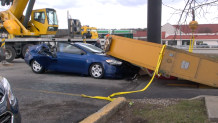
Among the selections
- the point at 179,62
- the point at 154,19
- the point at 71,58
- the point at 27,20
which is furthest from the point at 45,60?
the point at 27,20

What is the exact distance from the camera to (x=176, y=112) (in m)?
4.27

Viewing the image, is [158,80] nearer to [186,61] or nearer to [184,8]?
[186,61]

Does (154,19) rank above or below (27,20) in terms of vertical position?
below

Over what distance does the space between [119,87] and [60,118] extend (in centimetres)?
312

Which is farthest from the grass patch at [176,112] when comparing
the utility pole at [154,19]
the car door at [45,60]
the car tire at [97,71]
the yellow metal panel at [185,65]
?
the car door at [45,60]

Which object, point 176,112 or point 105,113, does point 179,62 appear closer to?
point 176,112

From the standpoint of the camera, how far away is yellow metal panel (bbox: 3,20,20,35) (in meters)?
15.9

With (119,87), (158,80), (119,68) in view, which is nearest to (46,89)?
(119,87)

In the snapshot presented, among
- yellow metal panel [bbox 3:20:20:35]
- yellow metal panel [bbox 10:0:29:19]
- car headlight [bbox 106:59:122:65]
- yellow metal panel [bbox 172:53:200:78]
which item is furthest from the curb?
yellow metal panel [bbox 10:0:29:19]

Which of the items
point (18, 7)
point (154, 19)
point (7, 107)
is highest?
point (18, 7)

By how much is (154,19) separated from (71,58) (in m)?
3.71

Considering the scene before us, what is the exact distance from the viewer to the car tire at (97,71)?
828 centimetres

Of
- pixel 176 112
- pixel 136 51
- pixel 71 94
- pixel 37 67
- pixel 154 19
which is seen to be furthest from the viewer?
pixel 37 67

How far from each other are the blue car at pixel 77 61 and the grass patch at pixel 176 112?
11.5ft
